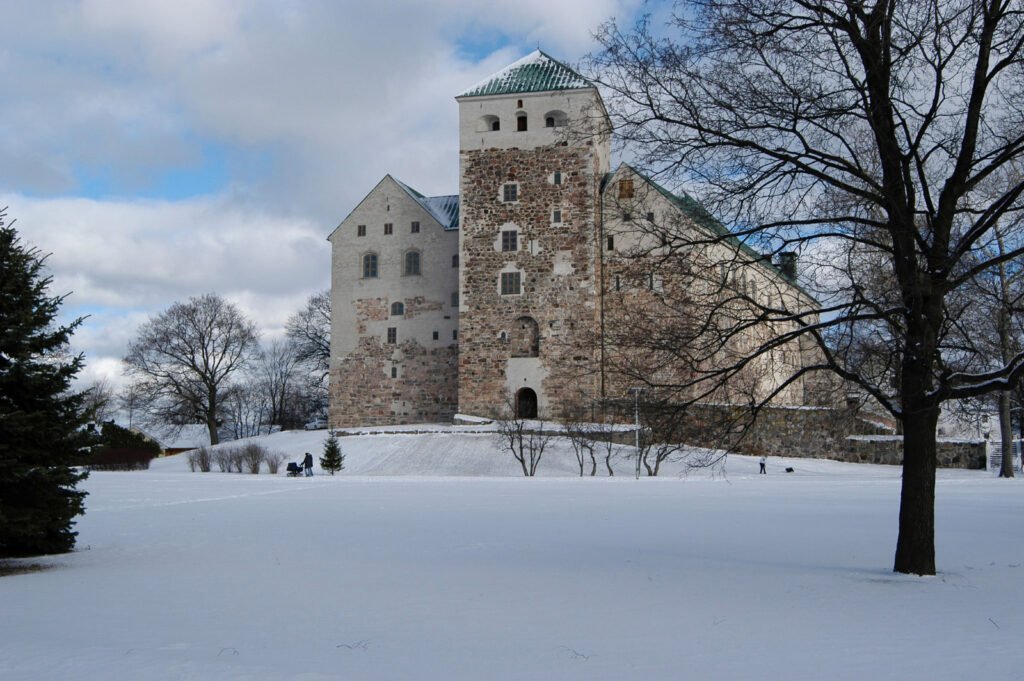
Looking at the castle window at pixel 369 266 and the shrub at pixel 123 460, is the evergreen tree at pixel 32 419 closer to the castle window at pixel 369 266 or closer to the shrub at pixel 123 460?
the shrub at pixel 123 460

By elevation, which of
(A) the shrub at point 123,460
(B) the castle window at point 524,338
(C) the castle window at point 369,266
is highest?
(C) the castle window at point 369,266

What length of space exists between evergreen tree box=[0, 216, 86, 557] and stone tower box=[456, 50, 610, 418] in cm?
3395

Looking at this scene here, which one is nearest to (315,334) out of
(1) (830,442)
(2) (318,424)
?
(2) (318,424)

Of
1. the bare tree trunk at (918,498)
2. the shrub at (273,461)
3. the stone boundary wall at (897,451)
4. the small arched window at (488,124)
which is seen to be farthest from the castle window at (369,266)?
the bare tree trunk at (918,498)

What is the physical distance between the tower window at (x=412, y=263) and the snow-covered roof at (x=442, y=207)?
2231 millimetres

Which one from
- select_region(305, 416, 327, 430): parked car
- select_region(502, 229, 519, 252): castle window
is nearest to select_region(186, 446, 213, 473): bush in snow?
select_region(305, 416, 327, 430): parked car

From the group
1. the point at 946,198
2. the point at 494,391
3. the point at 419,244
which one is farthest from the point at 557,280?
the point at 946,198

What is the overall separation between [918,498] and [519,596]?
15.2 feet

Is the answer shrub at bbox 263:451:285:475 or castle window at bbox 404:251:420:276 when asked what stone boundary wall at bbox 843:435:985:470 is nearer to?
castle window at bbox 404:251:420:276

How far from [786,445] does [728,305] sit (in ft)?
116

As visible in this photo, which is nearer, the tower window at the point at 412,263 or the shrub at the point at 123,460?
the shrub at the point at 123,460

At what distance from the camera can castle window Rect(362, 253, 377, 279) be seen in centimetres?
5379

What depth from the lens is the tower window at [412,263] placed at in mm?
53188

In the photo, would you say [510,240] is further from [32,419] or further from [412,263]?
[32,419]
